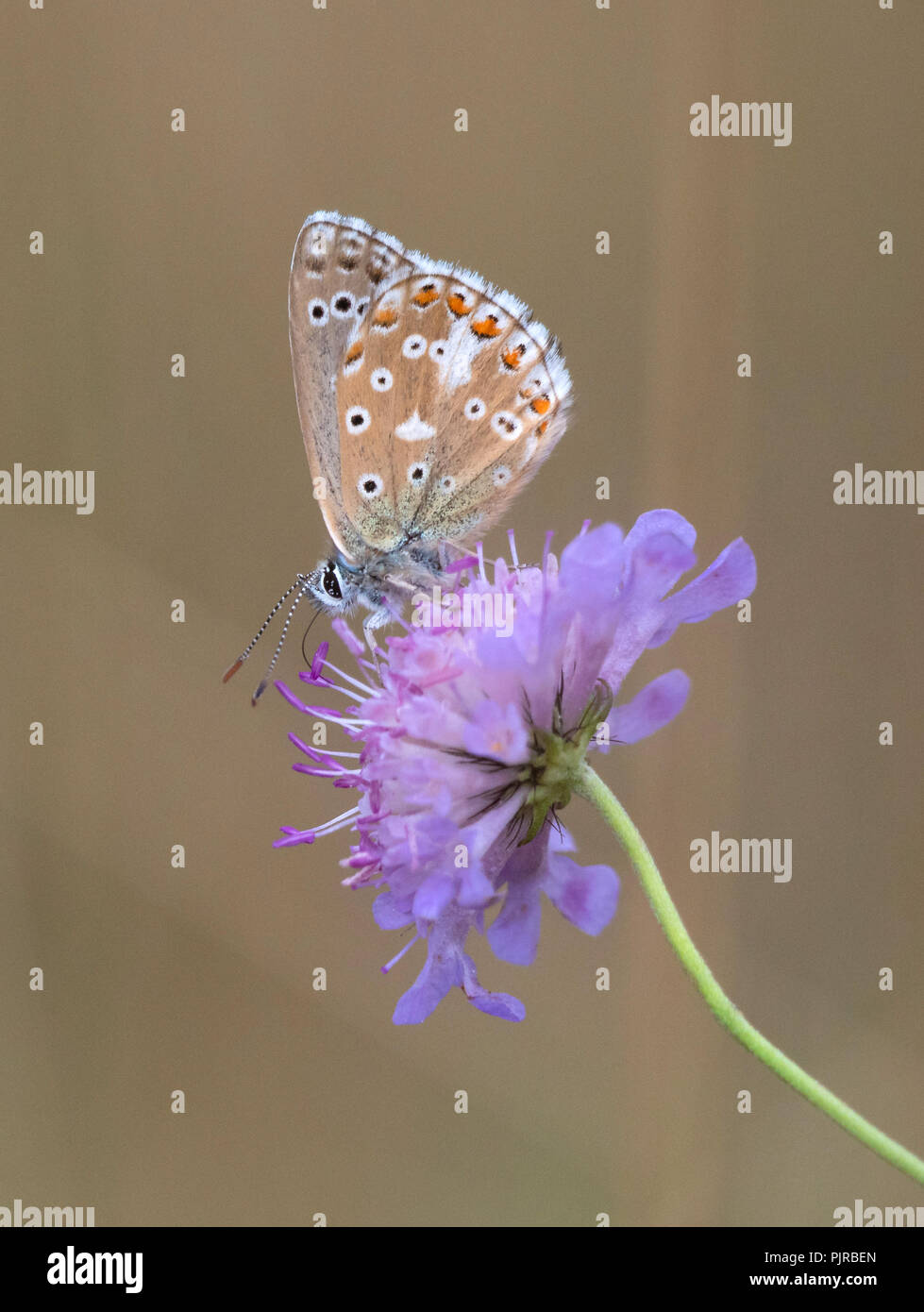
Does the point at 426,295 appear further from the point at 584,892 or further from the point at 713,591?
the point at 584,892

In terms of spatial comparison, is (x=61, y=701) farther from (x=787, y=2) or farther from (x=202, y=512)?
(x=787, y=2)

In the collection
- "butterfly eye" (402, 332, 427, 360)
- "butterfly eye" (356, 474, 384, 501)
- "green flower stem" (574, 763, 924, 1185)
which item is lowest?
"green flower stem" (574, 763, 924, 1185)

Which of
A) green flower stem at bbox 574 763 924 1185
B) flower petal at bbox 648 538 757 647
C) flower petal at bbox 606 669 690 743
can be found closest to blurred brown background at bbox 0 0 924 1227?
flower petal at bbox 648 538 757 647

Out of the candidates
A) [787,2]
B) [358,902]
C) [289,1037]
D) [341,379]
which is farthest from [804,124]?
[289,1037]

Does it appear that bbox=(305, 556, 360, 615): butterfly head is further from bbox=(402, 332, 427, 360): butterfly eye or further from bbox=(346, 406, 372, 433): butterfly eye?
bbox=(402, 332, 427, 360): butterfly eye

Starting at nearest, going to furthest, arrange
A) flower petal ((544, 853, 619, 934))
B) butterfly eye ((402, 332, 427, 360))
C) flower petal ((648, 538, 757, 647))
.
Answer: flower petal ((544, 853, 619, 934)), flower petal ((648, 538, 757, 647)), butterfly eye ((402, 332, 427, 360))

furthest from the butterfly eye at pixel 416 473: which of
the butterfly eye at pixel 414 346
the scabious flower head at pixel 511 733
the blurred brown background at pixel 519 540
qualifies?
the blurred brown background at pixel 519 540
